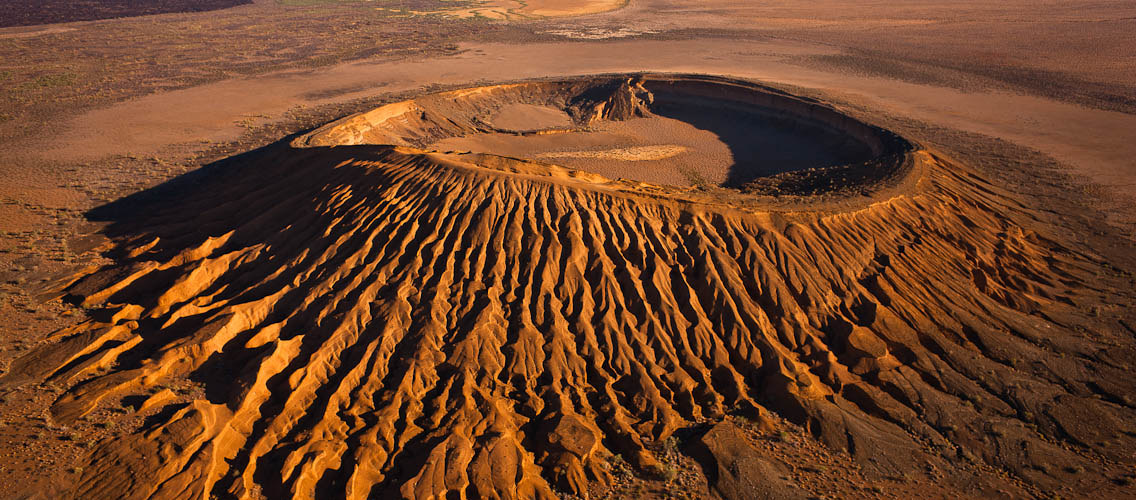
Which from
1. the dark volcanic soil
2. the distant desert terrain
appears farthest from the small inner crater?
the dark volcanic soil

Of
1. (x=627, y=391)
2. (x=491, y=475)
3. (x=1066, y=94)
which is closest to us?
(x=491, y=475)

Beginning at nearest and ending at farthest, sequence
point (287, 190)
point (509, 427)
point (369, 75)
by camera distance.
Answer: point (509, 427)
point (287, 190)
point (369, 75)

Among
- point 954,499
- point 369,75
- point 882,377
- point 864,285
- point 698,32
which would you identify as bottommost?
point 954,499

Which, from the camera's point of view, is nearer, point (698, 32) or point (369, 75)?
point (369, 75)

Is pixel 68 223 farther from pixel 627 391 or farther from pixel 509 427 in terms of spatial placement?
pixel 627 391

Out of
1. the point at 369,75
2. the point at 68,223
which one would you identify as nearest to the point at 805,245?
the point at 68,223

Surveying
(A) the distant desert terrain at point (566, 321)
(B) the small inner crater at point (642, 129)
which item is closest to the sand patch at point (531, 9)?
(B) the small inner crater at point (642, 129)

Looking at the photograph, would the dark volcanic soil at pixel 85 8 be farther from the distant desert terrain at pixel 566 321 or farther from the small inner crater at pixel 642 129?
the small inner crater at pixel 642 129
